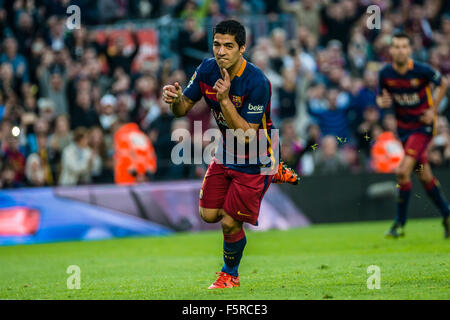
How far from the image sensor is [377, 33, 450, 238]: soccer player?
1173 centimetres

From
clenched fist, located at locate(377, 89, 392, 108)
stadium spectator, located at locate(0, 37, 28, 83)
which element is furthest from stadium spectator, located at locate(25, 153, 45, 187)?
clenched fist, located at locate(377, 89, 392, 108)

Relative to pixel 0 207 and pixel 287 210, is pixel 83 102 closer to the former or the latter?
pixel 0 207

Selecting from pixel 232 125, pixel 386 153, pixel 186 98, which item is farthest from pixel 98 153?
pixel 232 125

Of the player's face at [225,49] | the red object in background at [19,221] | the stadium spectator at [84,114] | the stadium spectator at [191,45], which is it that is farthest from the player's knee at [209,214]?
the stadium spectator at [191,45]

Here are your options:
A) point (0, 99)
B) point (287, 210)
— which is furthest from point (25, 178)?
point (287, 210)

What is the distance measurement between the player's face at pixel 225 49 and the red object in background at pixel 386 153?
9502 millimetres

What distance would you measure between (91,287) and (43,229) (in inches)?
276

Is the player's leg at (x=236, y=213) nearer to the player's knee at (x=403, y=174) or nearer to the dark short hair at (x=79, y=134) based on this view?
the player's knee at (x=403, y=174)

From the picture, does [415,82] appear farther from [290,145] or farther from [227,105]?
[227,105]

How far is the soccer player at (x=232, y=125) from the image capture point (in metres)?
7.15

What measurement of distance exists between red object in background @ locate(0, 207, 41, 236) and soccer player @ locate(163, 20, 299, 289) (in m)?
7.45

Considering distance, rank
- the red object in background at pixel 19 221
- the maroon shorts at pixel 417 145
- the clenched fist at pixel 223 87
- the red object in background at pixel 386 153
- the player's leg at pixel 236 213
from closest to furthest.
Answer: the clenched fist at pixel 223 87, the player's leg at pixel 236 213, the maroon shorts at pixel 417 145, the red object in background at pixel 19 221, the red object in background at pixel 386 153

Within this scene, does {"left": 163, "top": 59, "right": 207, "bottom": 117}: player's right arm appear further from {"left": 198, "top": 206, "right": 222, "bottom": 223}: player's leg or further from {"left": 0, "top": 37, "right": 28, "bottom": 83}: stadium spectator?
{"left": 0, "top": 37, "right": 28, "bottom": 83}: stadium spectator

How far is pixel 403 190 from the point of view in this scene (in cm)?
Result: 1199
